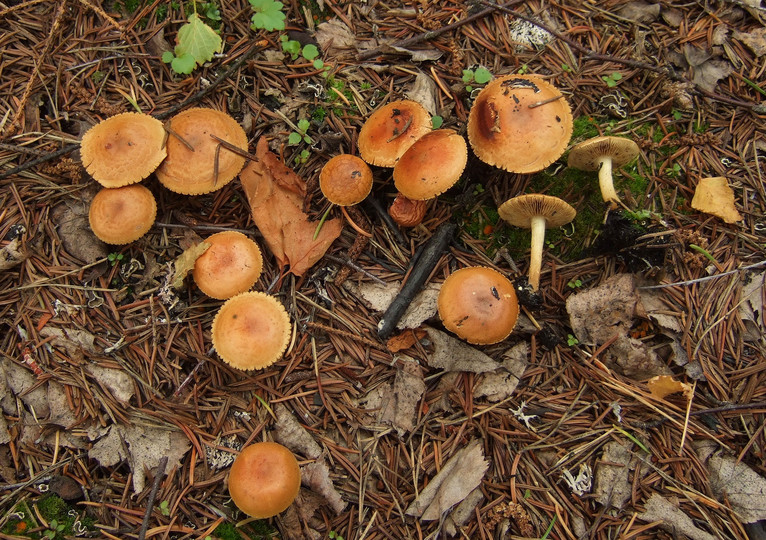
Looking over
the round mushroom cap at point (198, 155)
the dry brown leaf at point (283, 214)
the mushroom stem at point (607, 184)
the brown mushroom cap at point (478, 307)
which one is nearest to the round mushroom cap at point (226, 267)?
the dry brown leaf at point (283, 214)

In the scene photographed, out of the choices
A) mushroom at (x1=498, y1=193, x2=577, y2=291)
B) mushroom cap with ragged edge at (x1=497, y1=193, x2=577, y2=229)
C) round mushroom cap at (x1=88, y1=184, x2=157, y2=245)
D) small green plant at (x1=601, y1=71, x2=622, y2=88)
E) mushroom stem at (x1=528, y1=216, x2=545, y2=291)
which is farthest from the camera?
small green plant at (x1=601, y1=71, x2=622, y2=88)

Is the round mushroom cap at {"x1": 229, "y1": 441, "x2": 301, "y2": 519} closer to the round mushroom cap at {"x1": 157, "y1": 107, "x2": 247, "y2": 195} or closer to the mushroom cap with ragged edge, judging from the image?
the round mushroom cap at {"x1": 157, "y1": 107, "x2": 247, "y2": 195}

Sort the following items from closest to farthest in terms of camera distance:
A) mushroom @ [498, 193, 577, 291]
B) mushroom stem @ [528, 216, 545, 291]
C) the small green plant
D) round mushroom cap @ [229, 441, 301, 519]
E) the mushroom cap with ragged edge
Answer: round mushroom cap @ [229, 441, 301, 519]
the mushroom cap with ragged edge
mushroom @ [498, 193, 577, 291]
mushroom stem @ [528, 216, 545, 291]
the small green plant

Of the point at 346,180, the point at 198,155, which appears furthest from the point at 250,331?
the point at 198,155

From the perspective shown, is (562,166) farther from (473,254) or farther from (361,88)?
(361,88)

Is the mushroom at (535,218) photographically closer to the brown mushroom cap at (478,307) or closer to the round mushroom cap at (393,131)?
the brown mushroom cap at (478,307)

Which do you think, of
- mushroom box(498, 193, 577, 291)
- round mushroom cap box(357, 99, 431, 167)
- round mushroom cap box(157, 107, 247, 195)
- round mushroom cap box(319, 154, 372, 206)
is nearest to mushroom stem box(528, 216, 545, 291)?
mushroom box(498, 193, 577, 291)

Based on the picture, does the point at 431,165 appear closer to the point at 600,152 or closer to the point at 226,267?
the point at 600,152
